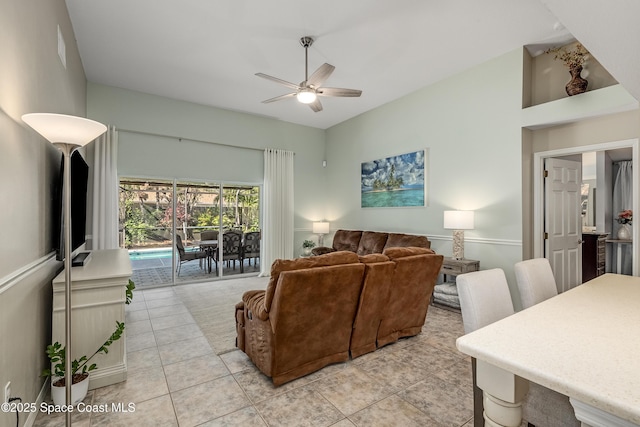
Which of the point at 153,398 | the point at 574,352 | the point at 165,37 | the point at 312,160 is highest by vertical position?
the point at 165,37

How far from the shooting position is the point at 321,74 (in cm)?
318

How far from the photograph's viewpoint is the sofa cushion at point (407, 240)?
455 centimetres

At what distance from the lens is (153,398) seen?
2150 mm

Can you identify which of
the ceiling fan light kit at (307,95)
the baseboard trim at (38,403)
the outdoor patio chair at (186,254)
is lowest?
the baseboard trim at (38,403)

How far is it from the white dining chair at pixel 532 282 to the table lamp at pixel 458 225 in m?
1.94

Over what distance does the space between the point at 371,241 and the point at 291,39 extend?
11.3 ft

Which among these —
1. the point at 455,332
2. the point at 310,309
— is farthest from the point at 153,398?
the point at 455,332

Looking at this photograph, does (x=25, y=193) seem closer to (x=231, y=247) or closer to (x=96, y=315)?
(x=96, y=315)

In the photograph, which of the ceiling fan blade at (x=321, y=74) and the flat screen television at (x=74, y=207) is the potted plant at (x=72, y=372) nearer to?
the flat screen television at (x=74, y=207)

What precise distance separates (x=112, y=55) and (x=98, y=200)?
218cm

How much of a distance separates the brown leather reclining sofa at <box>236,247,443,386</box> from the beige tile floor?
0.15 m

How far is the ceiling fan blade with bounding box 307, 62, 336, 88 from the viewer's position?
10.0 ft

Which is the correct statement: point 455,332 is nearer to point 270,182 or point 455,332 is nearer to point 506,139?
point 506,139

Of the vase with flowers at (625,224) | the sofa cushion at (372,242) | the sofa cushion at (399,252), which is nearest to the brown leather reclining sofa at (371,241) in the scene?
the sofa cushion at (372,242)
